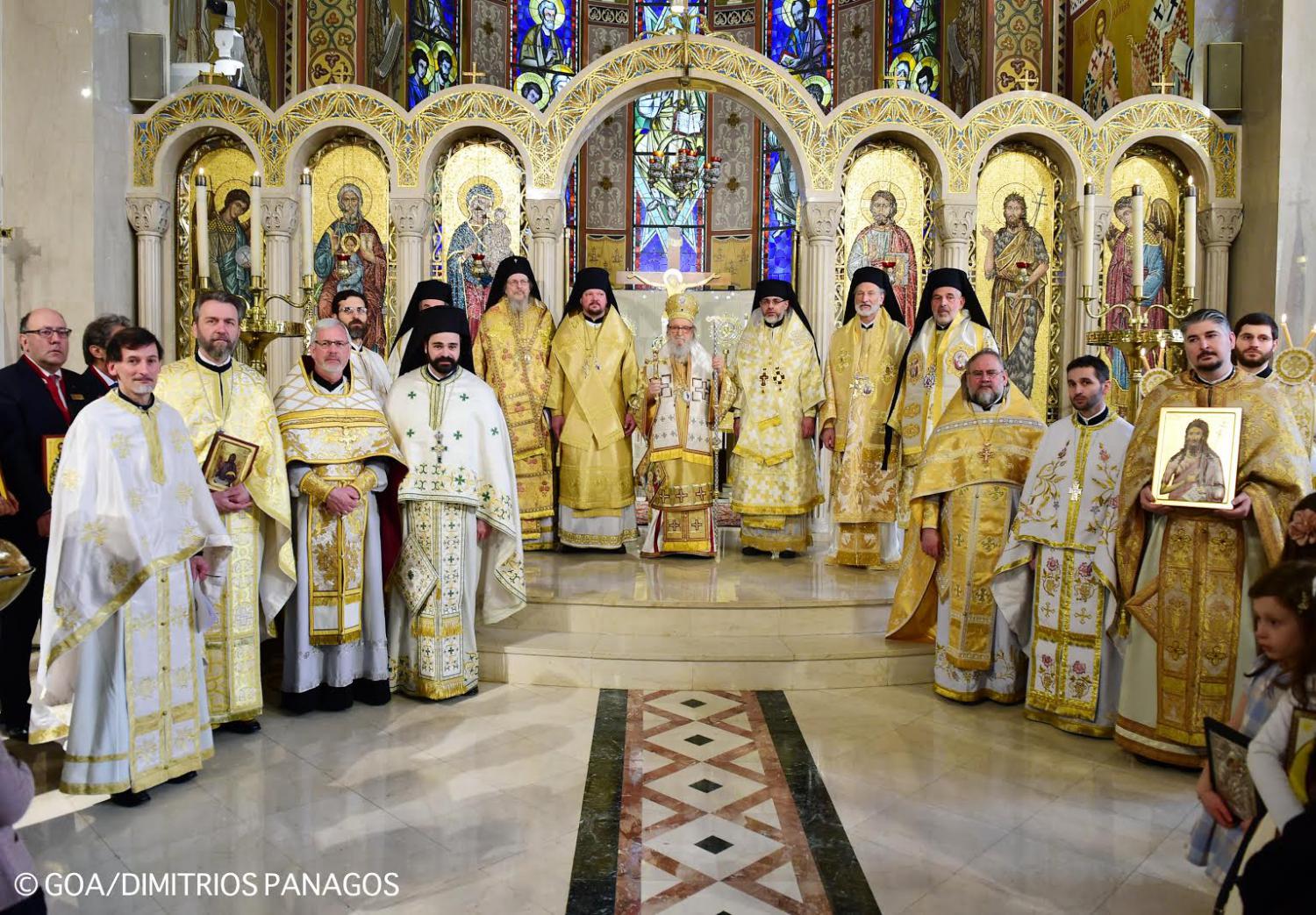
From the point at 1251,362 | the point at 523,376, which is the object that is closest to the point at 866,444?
the point at 523,376

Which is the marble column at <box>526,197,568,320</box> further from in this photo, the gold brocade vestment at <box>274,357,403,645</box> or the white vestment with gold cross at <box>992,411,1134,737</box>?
the white vestment with gold cross at <box>992,411,1134,737</box>

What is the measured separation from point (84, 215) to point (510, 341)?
4.15 m

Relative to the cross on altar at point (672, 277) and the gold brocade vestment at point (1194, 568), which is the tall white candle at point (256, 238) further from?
the cross on altar at point (672, 277)

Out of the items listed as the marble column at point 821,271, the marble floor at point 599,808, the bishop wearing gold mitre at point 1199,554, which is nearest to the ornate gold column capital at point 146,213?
the marble floor at point 599,808

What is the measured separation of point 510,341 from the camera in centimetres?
815

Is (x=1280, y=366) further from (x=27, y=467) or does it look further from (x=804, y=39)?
(x=804, y=39)

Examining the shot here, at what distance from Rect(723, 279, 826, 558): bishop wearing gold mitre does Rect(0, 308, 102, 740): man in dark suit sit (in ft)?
15.9

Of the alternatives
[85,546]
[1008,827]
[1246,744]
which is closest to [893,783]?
[1008,827]

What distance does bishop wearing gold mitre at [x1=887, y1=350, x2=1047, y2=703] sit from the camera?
5.72 m

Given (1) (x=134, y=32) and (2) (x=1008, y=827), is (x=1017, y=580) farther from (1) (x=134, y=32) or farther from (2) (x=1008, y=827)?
(1) (x=134, y=32)

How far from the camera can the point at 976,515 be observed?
579 centimetres

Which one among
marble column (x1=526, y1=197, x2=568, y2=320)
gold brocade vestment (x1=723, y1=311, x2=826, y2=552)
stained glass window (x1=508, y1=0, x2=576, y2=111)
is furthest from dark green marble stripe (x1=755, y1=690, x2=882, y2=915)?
stained glass window (x1=508, y1=0, x2=576, y2=111)

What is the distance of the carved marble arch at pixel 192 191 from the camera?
9266 millimetres

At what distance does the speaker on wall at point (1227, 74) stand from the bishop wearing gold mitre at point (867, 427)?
4.11 m
